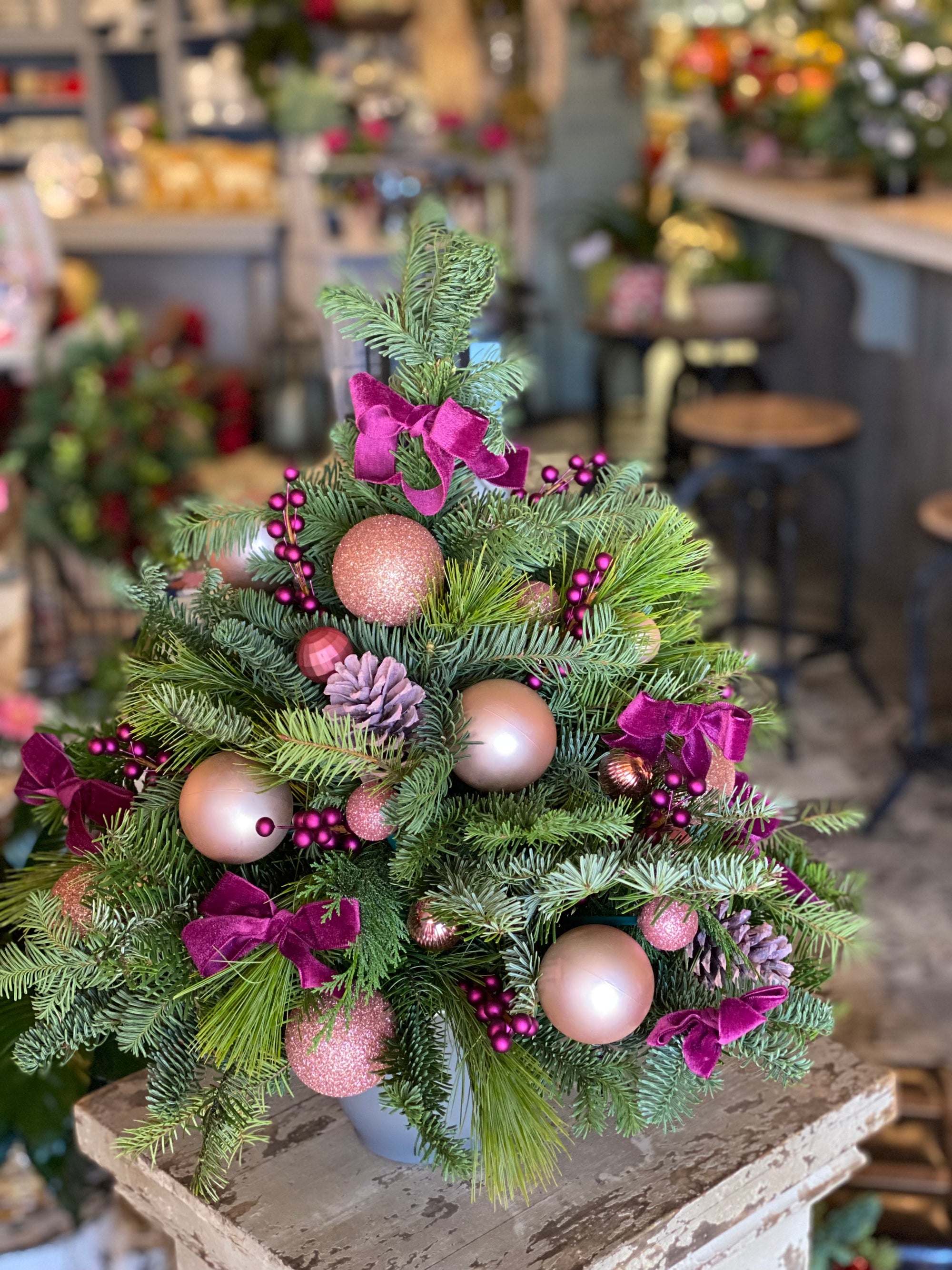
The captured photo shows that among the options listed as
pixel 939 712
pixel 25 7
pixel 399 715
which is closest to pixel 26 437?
pixel 939 712

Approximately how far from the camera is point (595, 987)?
60 cm

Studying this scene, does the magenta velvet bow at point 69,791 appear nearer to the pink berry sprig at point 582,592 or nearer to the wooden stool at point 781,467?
the pink berry sprig at point 582,592

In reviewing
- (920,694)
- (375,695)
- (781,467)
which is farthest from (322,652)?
(781,467)

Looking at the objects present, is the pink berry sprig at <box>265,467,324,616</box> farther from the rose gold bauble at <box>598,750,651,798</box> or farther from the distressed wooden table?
the distressed wooden table

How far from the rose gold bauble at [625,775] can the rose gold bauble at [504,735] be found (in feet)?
0.16

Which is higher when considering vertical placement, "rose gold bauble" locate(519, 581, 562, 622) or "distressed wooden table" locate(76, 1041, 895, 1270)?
"rose gold bauble" locate(519, 581, 562, 622)

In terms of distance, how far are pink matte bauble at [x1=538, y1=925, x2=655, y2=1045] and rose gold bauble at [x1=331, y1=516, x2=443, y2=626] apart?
0.18 m

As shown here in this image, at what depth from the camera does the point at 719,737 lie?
684mm

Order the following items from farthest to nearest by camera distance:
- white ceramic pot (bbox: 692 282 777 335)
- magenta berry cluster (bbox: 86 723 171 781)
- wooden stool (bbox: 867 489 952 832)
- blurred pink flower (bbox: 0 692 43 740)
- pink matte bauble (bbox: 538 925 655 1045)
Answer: white ceramic pot (bbox: 692 282 777 335), wooden stool (bbox: 867 489 952 832), blurred pink flower (bbox: 0 692 43 740), magenta berry cluster (bbox: 86 723 171 781), pink matte bauble (bbox: 538 925 655 1045)

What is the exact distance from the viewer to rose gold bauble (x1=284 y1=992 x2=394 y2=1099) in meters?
0.64

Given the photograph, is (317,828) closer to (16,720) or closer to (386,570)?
(386,570)

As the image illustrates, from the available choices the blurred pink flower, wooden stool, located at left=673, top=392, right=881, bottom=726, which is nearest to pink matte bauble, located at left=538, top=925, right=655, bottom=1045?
the blurred pink flower

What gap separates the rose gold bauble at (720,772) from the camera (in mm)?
697

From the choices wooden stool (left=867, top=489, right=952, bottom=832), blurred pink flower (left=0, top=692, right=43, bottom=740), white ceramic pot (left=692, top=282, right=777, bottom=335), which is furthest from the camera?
white ceramic pot (left=692, top=282, right=777, bottom=335)
